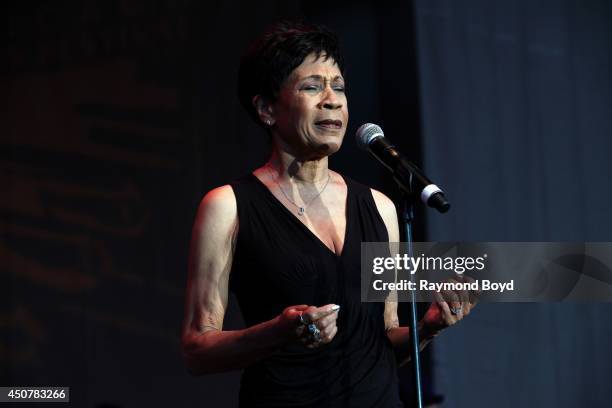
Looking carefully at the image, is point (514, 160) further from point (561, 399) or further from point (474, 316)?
point (561, 399)

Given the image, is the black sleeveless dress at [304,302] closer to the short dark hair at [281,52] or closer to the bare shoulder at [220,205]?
the bare shoulder at [220,205]

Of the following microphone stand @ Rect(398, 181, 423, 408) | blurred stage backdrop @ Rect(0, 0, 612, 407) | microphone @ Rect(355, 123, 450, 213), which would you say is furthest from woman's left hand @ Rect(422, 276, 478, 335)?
blurred stage backdrop @ Rect(0, 0, 612, 407)

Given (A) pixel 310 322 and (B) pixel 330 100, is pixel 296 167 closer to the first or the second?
(B) pixel 330 100

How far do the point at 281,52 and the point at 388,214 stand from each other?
0.53 m

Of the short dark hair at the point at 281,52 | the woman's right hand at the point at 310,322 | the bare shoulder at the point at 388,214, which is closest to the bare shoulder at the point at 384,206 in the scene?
the bare shoulder at the point at 388,214

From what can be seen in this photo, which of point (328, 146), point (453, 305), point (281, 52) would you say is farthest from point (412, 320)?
point (281, 52)

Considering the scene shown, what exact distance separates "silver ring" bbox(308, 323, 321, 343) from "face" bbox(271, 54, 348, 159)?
644 millimetres

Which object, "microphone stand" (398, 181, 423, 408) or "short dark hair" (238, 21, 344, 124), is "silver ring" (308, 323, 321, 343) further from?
"short dark hair" (238, 21, 344, 124)

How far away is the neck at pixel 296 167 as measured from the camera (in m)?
2.28

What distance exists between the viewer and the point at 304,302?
2.09 m

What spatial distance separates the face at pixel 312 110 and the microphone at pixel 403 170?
18 centimetres

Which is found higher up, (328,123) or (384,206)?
(328,123)

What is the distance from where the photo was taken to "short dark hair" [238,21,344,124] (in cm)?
224

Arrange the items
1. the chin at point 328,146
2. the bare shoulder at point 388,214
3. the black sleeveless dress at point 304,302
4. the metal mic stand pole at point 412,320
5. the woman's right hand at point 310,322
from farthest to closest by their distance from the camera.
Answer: the bare shoulder at point 388,214 < the chin at point 328,146 < the black sleeveless dress at point 304,302 < the metal mic stand pole at point 412,320 < the woman's right hand at point 310,322
